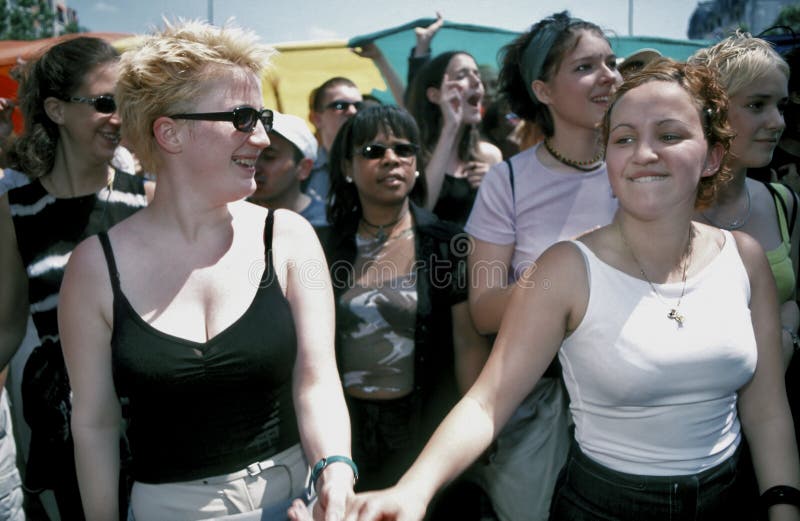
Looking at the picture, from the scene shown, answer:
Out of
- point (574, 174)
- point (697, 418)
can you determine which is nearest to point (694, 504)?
point (697, 418)

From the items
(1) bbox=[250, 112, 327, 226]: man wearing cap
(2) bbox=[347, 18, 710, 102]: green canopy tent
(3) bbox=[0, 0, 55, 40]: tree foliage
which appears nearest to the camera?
(1) bbox=[250, 112, 327, 226]: man wearing cap

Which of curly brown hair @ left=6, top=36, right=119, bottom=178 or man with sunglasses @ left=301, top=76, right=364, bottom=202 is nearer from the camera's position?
curly brown hair @ left=6, top=36, right=119, bottom=178

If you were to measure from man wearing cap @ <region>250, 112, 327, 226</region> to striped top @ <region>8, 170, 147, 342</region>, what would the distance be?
82 cm

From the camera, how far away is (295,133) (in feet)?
11.7

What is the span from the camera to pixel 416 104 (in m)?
4.00

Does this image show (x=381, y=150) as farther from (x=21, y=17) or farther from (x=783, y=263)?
(x=21, y=17)

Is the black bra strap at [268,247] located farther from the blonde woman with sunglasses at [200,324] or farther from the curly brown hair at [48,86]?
the curly brown hair at [48,86]

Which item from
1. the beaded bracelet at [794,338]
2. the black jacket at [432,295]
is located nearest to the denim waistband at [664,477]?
the beaded bracelet at [794,338]

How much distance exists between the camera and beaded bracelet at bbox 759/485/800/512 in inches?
70.3

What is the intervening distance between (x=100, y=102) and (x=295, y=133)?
1.09 metres

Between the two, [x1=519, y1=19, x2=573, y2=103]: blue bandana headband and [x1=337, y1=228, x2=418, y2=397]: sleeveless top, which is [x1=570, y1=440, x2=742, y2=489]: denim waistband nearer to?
[x1=337, y1=228, x2=418, y2=397]: sleeveless top

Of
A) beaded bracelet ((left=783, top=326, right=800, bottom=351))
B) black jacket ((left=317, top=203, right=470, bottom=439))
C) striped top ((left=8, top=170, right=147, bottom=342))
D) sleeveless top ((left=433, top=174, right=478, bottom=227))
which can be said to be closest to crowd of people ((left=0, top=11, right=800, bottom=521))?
beaded bracelet ((left=783, top=326, right=800, bottom=351))

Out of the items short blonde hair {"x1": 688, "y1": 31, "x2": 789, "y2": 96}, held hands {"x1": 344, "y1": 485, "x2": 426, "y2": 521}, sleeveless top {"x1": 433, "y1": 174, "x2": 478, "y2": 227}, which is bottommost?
held hands {"x1": 344, "y1": 485, "x2": 426, "y2": 521}

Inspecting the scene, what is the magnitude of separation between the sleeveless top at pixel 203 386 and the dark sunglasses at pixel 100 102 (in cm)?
116
